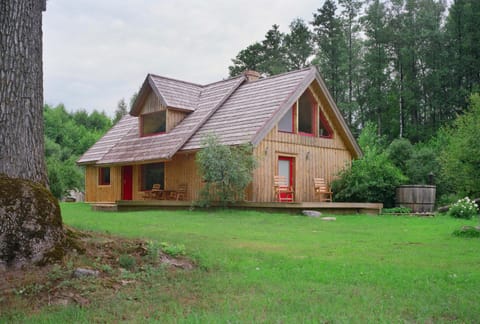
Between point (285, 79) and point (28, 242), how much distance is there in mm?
18039

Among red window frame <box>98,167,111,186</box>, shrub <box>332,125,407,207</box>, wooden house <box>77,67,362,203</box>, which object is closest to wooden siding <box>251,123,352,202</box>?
wooden house <box>77,67,362,203</box>

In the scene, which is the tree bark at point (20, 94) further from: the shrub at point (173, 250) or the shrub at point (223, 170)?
the shrub at point (223, 170)

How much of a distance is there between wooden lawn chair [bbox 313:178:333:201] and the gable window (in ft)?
7.11

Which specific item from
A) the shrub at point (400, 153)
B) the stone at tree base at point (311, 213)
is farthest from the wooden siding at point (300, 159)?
the shrub at point (400, 153)

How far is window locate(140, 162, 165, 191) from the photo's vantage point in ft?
77.9

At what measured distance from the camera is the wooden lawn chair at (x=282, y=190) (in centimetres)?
2084

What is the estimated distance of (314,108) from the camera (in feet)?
77.0

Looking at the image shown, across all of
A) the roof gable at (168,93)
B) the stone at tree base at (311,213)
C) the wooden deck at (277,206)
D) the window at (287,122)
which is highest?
the roof gable at (168,93)

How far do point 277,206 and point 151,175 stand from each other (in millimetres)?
7757

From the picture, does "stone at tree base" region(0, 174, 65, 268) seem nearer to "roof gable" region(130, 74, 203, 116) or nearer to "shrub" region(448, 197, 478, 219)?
"shrub" region(448, 197, 478, 219)

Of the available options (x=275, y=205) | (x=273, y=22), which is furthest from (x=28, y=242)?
(x=273, y=22)

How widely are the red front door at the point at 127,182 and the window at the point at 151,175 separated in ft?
4.02

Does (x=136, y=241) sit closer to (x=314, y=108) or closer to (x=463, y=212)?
(x=463, y=212)

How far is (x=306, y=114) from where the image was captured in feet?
76.1
